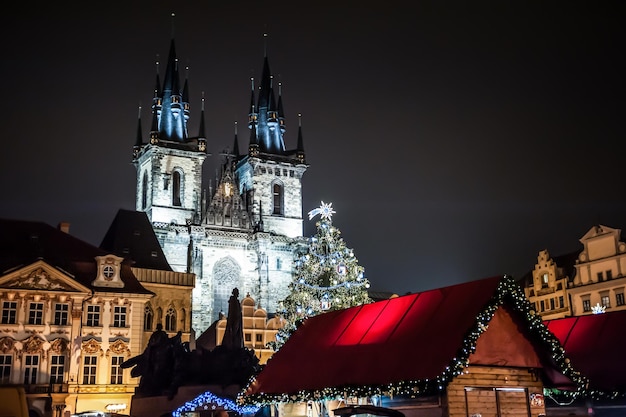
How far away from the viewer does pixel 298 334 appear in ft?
69.7

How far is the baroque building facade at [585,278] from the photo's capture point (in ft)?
136

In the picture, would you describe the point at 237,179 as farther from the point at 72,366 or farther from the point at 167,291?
the point at 72,366

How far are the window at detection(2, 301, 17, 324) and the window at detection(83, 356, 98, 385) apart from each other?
3.65m

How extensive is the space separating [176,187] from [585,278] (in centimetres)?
3093

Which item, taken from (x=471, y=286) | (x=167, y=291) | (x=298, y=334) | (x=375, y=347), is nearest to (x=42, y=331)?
(x=167, y=291)

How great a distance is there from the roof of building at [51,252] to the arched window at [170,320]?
6414 mm

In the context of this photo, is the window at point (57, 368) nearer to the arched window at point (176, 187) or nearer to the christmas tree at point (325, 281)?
the christmas tree at point (325, 281)

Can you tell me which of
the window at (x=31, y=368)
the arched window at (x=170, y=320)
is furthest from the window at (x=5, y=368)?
the arched window at (x=170, y=320)

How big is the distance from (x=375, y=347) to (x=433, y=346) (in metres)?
1.87

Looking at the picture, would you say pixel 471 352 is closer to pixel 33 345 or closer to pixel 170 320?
pixel 33 345

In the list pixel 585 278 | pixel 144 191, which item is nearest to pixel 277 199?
pixel 144 191

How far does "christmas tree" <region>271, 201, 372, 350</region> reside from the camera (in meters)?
33.5

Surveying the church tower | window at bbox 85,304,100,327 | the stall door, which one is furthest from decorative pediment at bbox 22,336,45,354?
the church tower

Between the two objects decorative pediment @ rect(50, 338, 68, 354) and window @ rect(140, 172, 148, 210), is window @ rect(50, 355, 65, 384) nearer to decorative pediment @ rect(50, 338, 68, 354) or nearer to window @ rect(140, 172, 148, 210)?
decorative pediment @ rect(50, 338, 68, 354)
